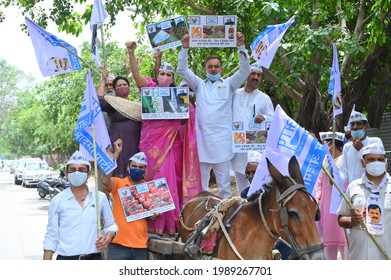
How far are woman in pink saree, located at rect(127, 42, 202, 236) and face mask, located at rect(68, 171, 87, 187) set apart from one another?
1.41 meters

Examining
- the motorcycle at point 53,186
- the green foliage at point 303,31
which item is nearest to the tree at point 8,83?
the motorcycle at point 53,186

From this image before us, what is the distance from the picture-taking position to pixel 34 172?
42.5 meters

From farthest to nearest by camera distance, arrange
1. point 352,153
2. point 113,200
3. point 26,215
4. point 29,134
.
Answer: point 29,134, point 26,215, point 352,153, point 113,200

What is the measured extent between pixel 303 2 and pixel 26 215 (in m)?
12.5

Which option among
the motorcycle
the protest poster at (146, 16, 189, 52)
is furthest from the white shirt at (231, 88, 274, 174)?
the motorcycle

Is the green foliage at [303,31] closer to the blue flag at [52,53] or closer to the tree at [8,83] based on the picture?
the blue flag at [52,53]

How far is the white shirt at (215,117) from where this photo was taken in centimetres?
761

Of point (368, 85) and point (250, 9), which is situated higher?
point (250, 9)

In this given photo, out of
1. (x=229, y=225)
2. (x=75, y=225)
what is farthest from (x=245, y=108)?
(x=75, y=225)

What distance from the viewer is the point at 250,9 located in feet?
45.3

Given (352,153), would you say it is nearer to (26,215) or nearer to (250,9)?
(250,9)

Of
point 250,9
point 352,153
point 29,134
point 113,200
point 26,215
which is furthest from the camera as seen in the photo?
point 29,134

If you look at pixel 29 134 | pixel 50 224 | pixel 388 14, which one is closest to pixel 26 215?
pixel 388 14

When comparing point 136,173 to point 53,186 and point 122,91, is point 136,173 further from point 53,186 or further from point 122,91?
point 53,186
